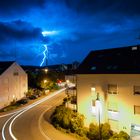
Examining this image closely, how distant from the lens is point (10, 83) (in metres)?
67.1

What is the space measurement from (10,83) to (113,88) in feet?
122

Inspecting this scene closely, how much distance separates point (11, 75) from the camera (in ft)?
222

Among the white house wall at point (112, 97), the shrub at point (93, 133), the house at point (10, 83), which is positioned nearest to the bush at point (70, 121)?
the shrub at point (93, 133)

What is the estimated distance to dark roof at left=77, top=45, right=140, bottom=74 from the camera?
34250 mm

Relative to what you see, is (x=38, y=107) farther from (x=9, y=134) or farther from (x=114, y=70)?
(x=114, y=70)

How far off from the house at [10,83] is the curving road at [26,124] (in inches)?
269

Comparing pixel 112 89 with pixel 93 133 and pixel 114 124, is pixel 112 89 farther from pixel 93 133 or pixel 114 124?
pixel 93 133

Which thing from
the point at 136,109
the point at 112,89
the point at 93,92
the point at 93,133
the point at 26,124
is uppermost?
the point at 112,89

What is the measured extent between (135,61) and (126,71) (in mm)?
1995

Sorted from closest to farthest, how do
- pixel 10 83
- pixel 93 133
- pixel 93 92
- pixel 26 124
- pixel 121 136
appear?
pixel 121 136, pixel 93 133, pixel 93 92, pixel 26 124, pixel 10 83

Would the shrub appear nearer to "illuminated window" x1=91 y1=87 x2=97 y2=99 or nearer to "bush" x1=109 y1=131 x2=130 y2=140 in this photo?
"bush" x1=109 y1=131 x2=130 y2=140

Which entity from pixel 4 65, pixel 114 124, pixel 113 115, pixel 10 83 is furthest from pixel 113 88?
pixel 4 65

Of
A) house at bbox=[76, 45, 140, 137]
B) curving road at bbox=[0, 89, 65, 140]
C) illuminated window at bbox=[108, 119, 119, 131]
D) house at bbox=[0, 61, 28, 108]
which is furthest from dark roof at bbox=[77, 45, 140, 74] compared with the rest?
house at bbox=[0, 61, 28, 108]

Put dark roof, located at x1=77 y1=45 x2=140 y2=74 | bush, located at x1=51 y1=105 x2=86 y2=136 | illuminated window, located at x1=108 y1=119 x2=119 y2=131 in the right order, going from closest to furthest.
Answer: dark roof, located at x1=77 y1=45 x2=140 y2=74
illuminated window, located at x1=108 y1=119 x2=119 y2=131
bush, located at x1=51 y1=105 x2=86 y2=136
